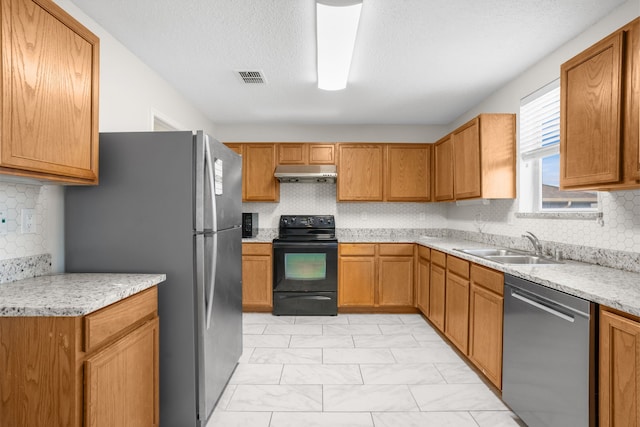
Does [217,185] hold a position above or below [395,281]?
above

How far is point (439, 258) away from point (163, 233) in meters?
2.61

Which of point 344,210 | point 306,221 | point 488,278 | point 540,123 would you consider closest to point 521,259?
point 488,278

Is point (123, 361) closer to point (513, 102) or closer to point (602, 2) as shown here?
point (602, 2)

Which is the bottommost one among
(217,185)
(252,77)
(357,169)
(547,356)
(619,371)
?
(547,356)

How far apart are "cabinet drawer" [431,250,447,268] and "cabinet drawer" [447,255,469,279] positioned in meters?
0.11

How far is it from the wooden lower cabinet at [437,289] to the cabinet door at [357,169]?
1320 millimetres

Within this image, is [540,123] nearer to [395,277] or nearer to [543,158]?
[543,158]

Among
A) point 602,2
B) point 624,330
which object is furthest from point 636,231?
point 602,2

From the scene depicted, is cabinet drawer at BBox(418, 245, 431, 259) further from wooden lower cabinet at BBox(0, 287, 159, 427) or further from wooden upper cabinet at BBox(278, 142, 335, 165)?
wooden lower cabinet at BBox(0, 287, 159, 427)

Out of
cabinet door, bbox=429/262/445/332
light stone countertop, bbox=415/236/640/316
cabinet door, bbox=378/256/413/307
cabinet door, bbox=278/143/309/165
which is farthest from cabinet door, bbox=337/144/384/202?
light stone countertop, bbox=415/236/640/316

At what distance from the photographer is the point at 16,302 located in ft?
4.13

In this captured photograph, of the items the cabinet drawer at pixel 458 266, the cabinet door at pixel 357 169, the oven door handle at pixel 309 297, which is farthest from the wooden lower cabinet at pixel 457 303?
the cabinet door at pixel 357 169

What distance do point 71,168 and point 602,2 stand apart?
309 centimetres

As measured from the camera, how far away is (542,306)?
176cm
